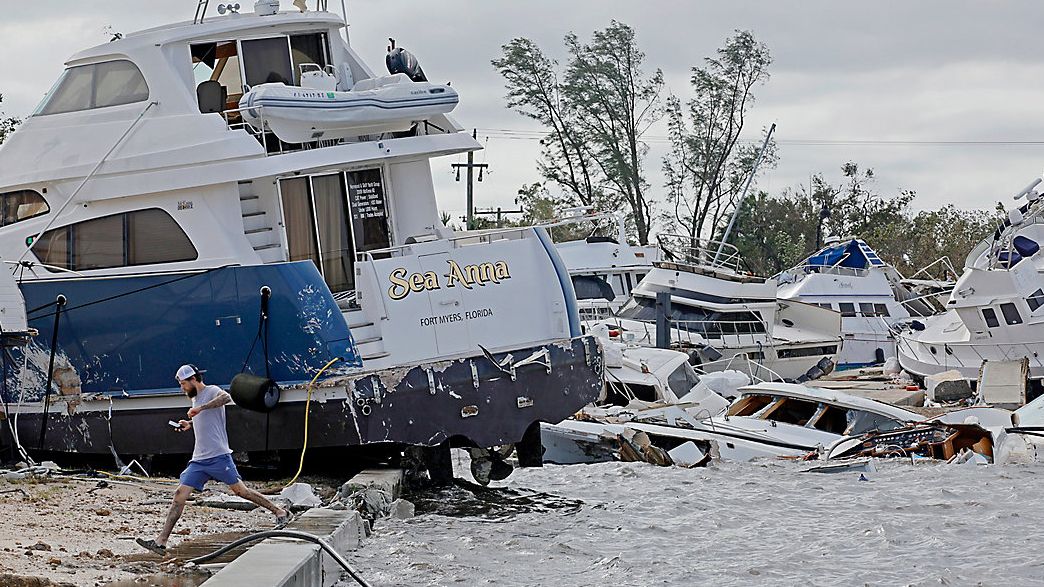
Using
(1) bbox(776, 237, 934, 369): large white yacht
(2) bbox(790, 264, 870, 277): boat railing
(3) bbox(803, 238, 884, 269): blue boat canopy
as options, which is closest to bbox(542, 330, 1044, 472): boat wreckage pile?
(1) bbox(776, 237, 934, 369): large white yacht

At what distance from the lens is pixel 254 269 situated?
1389cm

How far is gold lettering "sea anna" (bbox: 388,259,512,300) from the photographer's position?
1414cm

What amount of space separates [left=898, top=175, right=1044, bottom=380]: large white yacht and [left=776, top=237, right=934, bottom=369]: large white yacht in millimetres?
7721

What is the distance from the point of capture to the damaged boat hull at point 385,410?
13.7 meters

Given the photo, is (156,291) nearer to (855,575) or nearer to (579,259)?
(855,575)

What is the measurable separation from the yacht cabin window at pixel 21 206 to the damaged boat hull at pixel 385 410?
6.96ft

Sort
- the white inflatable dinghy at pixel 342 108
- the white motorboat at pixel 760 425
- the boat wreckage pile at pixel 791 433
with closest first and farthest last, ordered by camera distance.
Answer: the white inflatable dinghy at pixel 342 108 → the boat wreckage pile at pixel 791 433 → the white motorboat at pixel 760 425

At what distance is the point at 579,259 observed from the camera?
3925 centimetres

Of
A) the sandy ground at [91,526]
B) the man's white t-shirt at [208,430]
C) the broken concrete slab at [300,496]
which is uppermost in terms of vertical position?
the man's white t-shirt at [208,430]

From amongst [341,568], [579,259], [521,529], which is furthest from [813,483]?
[579,259]

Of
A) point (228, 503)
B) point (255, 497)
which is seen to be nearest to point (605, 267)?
point (228, 503)

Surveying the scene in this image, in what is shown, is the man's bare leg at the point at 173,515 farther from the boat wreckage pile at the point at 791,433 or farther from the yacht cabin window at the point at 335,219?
the boat wreckage pile at the point at 791,433

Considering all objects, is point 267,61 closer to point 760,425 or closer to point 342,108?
point 342,108

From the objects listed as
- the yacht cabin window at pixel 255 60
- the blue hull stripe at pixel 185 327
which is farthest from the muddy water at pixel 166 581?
the yacht cabin window at pixel 255 60
